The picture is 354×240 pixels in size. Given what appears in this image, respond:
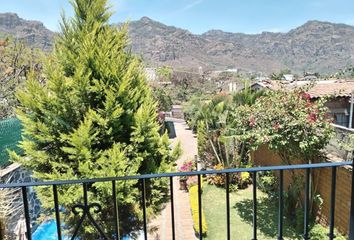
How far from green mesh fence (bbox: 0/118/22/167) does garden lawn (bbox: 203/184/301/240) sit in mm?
5106

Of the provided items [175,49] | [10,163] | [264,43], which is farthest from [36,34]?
[264,43]

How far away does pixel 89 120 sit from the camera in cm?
608

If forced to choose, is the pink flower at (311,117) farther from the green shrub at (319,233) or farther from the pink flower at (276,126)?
the green shrub at (319,233)

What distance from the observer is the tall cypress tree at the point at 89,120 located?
20.1 ft

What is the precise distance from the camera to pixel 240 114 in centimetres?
830

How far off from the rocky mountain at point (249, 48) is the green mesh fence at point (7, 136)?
65.0 meters

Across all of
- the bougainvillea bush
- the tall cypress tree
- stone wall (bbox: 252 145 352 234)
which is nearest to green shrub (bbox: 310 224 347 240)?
stone wall (bbox: 252 145 352 234)

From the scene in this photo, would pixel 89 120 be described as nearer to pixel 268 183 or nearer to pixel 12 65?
pixel 268 183

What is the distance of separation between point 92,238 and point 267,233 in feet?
13.4

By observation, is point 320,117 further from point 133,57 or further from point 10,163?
point 10,163

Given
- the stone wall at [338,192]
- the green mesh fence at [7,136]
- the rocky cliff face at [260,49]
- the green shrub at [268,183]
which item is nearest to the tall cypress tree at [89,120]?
the green mesh fence at [7,136]

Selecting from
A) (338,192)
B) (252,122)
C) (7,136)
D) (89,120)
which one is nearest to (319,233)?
(338,192)

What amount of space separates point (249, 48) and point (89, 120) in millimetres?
99695

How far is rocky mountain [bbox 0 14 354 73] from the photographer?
254 feet
